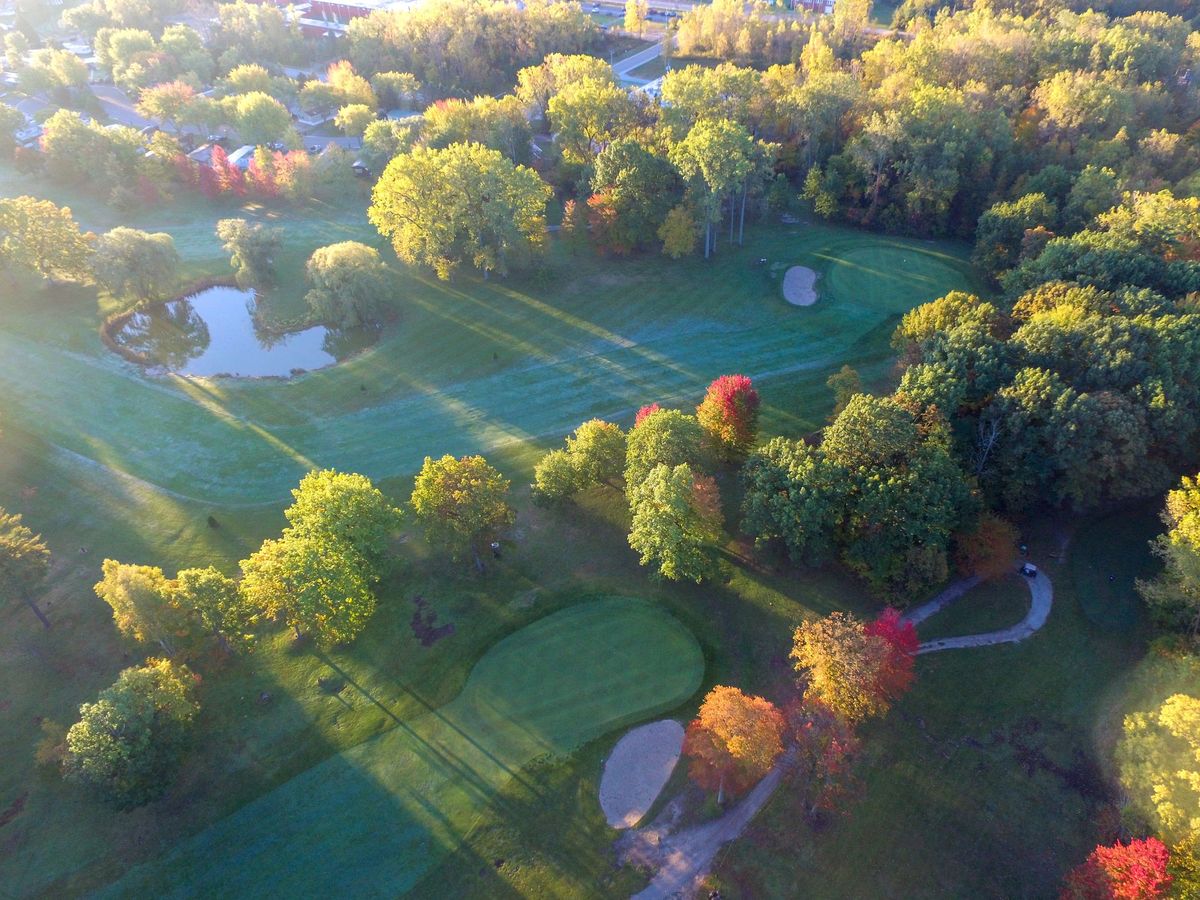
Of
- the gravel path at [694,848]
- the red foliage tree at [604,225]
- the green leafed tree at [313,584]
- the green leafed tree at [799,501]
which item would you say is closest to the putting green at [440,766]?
the gravel path at [694,848]

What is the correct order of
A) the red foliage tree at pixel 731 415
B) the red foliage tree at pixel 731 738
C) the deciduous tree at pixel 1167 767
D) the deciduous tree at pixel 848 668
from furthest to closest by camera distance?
the red foliage tree at pixel 731 415, the deciduous tree at pixel 848 668, the red foliage tree at pixel 731 738, the deciduous tree at pixel 1167 767

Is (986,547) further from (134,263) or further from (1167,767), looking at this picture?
(134,263)

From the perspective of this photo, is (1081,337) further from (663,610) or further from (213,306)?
(213,306)

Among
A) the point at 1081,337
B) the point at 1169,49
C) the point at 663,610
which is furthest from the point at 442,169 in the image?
the point at 1169,49

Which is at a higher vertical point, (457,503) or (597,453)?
(597,453)

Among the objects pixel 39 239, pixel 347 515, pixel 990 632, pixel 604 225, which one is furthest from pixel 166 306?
pixel 990 632

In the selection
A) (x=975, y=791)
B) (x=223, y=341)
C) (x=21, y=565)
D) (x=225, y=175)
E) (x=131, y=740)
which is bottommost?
(x=975, y=791)

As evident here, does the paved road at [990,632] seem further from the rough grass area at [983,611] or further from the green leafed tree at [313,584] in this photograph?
the green leafed tree at [313,584]
